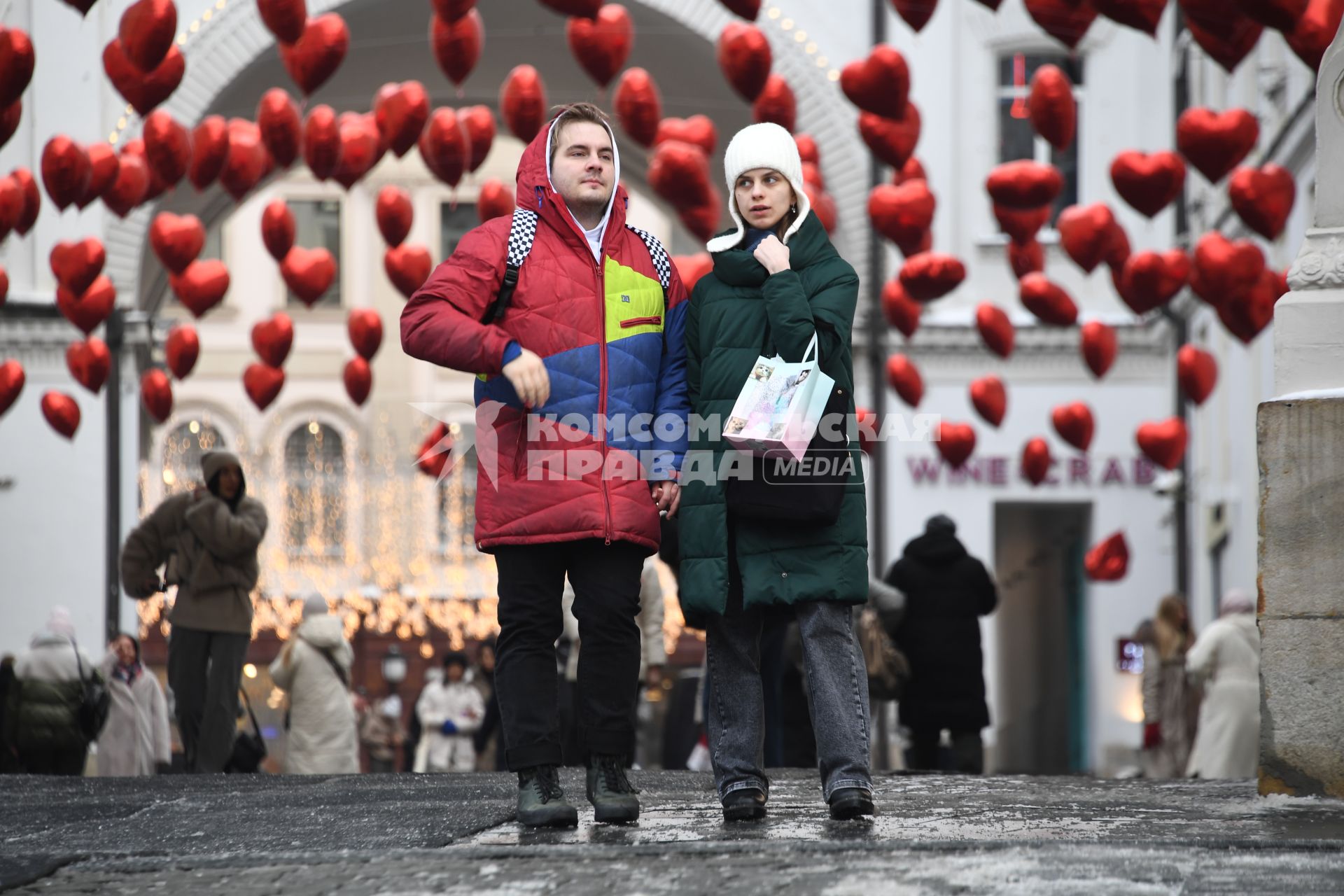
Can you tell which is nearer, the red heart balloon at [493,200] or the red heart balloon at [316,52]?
Result: the red heart balloon at [316,52]

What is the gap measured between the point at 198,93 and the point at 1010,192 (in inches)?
353

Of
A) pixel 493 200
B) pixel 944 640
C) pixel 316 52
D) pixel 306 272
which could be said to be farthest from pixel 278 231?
pixel 944 640

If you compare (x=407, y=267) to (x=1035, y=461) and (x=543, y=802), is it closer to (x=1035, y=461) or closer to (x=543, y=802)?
(x=1035, y=461)

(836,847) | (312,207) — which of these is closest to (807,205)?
(836,847)

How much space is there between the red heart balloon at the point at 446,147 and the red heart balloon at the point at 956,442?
5224mm

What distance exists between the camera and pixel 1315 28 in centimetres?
1284

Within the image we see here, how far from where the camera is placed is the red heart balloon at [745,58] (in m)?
17.0

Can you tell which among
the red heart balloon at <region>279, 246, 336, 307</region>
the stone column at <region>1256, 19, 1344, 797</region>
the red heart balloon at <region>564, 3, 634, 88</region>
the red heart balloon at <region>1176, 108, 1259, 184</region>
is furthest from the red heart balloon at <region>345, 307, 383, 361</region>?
the stone column at <region>1256, 19, 1344, 797</region>

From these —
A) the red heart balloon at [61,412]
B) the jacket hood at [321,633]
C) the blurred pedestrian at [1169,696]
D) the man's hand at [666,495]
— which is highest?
the red heart balloon at [61,412]

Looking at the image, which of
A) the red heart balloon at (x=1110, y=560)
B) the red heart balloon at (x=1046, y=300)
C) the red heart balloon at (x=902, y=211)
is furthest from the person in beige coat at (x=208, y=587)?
the red heart balloon at (x=1110, y=560)

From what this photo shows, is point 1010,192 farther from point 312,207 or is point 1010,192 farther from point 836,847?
point 312,207

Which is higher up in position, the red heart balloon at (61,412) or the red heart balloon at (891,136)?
the red heart balloon at (891,136)

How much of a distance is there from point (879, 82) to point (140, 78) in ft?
16.4

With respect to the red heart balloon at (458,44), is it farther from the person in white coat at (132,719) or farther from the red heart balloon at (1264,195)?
the red heart balloon at (1264,195)
